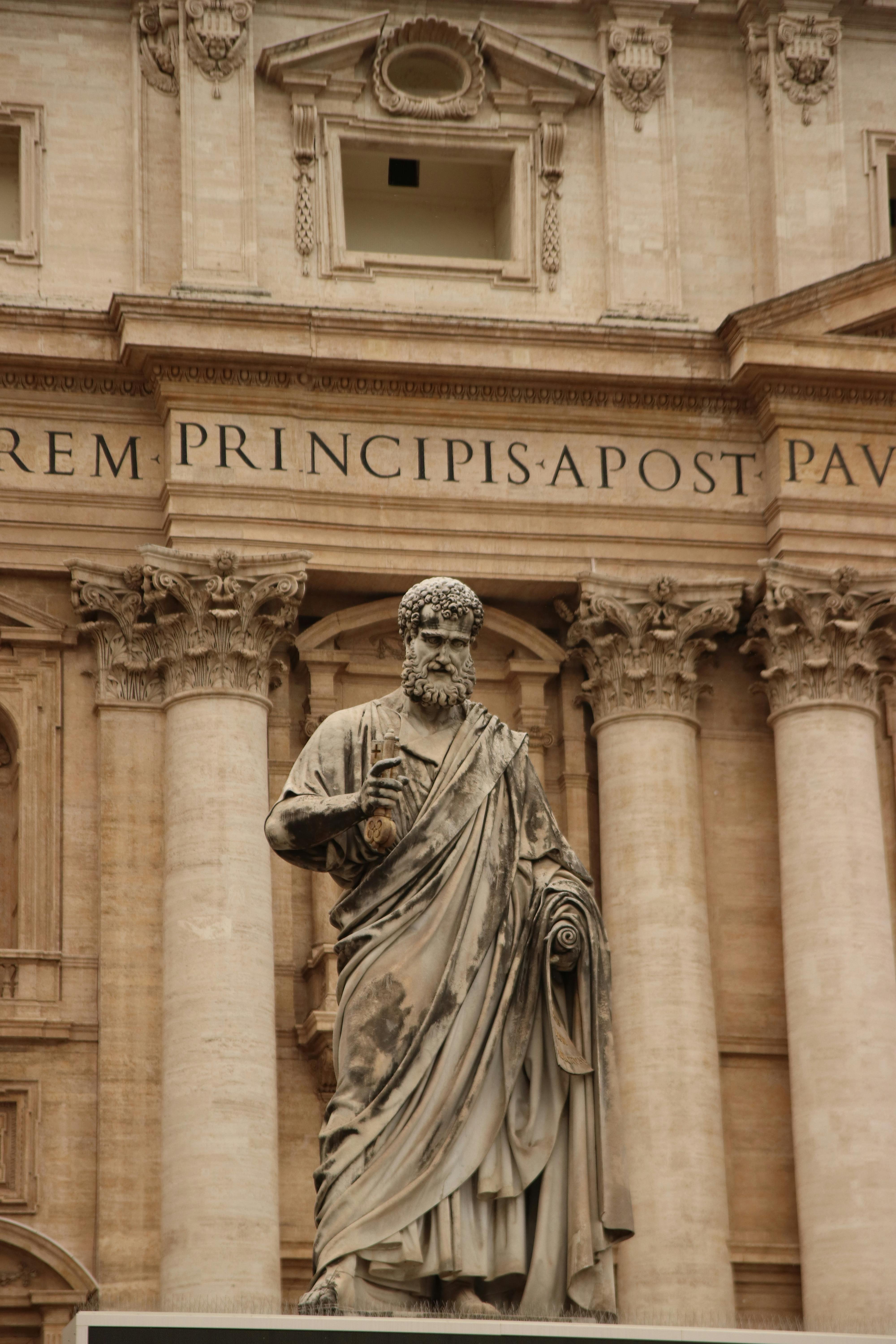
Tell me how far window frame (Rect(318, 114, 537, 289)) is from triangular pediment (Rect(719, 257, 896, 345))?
1.84 meters

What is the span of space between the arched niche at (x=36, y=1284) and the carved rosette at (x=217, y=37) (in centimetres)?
875

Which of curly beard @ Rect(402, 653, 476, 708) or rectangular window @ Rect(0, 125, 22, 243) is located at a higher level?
rectangular window @ Rect(0, 125, 22, 243)

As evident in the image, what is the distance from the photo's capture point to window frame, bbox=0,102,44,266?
23.4 m

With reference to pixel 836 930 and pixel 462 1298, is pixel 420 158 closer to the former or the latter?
pixel 836 930

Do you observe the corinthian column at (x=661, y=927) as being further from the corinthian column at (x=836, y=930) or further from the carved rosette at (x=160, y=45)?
the carved rosette at (x=160, y=45)

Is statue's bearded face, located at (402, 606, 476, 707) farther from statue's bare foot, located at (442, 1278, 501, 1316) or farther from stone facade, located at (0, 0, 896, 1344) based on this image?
stone facade, located at (0, 0, 896, 1344)

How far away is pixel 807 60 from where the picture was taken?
969 inches

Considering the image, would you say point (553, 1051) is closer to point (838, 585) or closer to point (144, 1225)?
point (144, 1225)

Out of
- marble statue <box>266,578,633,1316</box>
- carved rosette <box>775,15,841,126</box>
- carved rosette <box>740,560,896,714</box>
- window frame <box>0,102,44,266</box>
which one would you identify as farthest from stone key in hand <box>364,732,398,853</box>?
carved rosette <box>775,15,841,126</box>

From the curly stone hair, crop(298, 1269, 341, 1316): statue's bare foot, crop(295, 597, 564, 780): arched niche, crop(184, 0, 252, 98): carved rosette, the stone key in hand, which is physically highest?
crop(184, 0, 252, 98): carved rosette

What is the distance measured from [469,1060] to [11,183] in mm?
15826

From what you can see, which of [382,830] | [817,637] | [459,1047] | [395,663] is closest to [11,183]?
[395,663]

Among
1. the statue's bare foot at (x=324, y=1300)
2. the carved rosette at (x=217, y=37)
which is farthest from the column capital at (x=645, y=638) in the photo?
the statue's bare foot at (x=324, y=1300)

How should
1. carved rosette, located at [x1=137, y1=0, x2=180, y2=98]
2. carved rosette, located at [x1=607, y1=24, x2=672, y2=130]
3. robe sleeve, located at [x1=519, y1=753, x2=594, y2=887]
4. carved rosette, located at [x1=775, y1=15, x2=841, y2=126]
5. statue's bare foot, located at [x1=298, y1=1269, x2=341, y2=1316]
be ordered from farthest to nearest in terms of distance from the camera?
carved rosette, located at [x1=775, y1=15, x2=841, y2=126] < carved rosette, located at [x1=607, y1=24, x2=672, y2=130] < carved rosette, located at [x1=137, y1=0, x2=180, y2=98] < robe sleeve, located at [x1=519, y1=753, x2=594, y2=887] < statue's bare foot, located at [x1=298, y1=1269, x2=341, y2=1316]
